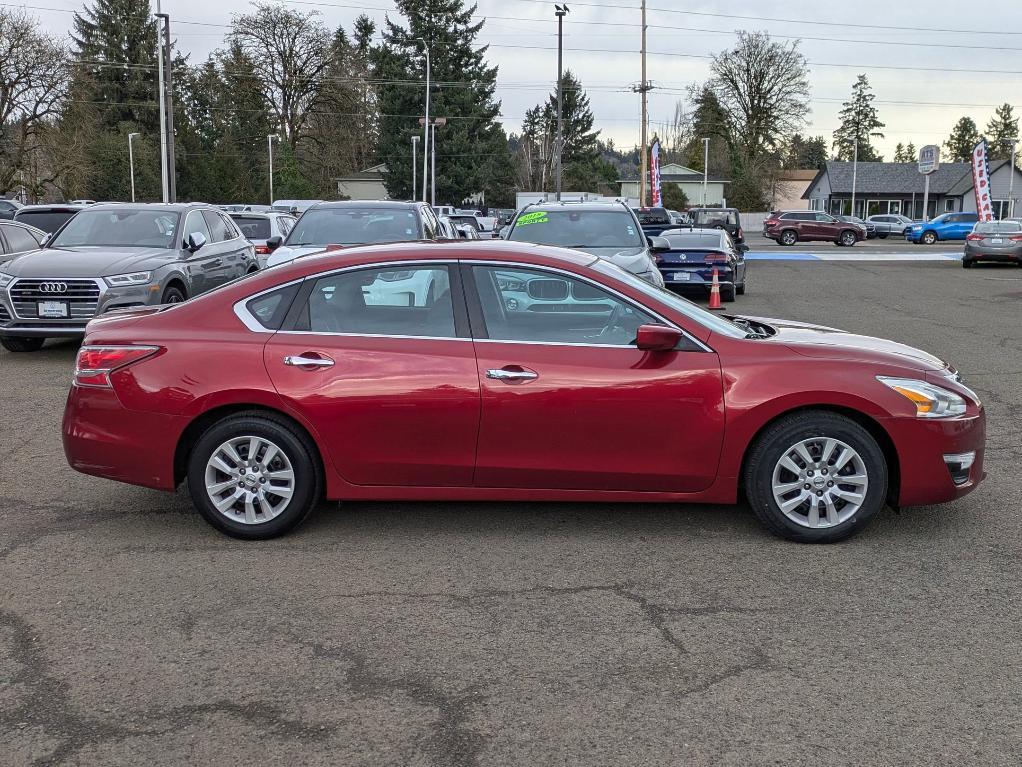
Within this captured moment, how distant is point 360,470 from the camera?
17.8 ft

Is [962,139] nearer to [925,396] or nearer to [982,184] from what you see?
[982,184]

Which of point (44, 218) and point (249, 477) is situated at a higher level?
point (44, 218)

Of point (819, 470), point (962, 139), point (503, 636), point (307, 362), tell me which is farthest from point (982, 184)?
point (962, 139)

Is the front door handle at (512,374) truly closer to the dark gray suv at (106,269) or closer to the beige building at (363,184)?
the dark gray suv at (106,269)

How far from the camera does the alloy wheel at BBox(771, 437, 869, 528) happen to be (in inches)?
209

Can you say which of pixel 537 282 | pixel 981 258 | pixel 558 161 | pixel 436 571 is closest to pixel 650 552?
pixel 436 571

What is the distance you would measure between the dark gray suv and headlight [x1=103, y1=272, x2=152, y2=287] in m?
0.01

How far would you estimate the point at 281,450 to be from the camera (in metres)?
5.38

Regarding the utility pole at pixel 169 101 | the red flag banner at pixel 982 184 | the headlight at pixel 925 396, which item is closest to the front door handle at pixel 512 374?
the headlight at pixel 925 396

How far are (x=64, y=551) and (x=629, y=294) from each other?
321 cm

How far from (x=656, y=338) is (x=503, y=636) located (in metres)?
1.80

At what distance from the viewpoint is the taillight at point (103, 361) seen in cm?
551

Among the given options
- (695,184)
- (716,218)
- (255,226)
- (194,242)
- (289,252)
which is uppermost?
(695,184)

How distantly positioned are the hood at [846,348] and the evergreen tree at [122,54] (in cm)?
7747
